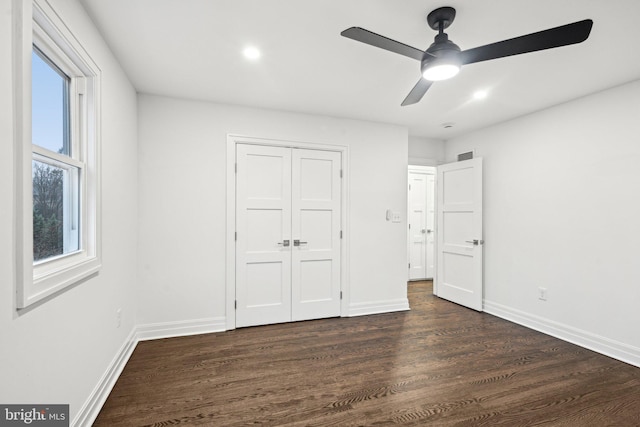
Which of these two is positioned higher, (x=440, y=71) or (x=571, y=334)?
(x=440, y=71)

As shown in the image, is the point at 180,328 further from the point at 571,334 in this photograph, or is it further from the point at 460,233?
the point at 571,334

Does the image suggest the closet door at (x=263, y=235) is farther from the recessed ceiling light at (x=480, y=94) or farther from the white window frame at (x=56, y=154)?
the recessed ceiling light at (x=480, y=94)

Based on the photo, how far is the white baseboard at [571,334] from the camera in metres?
2.75

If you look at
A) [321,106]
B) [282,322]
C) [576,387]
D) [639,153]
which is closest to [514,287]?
[576,387]

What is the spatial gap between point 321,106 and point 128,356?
3.11 metres

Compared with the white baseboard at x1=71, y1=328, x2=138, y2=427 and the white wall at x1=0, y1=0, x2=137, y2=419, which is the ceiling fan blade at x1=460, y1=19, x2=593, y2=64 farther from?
the white baseboard at x1=71, y1=328, x2=138, y2=427

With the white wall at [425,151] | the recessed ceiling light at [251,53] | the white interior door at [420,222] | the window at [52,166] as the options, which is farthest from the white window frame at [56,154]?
the white interior door at [420,222]

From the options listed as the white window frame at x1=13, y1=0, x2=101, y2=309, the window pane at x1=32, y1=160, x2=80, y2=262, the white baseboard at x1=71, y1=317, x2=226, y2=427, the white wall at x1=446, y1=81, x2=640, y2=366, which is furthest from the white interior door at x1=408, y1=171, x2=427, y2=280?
the window pane at x1=32, y1=160, x2=80, y2=262

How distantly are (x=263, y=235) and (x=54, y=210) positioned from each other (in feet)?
6.79

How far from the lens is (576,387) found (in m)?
2.33

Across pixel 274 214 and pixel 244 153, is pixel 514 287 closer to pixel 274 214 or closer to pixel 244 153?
pixel 274 214

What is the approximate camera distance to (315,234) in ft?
12.4

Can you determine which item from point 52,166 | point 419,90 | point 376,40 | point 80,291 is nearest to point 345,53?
A: point 419,90

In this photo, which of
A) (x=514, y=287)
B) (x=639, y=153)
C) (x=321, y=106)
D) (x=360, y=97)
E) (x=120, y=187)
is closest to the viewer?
(x=120, y=187)
